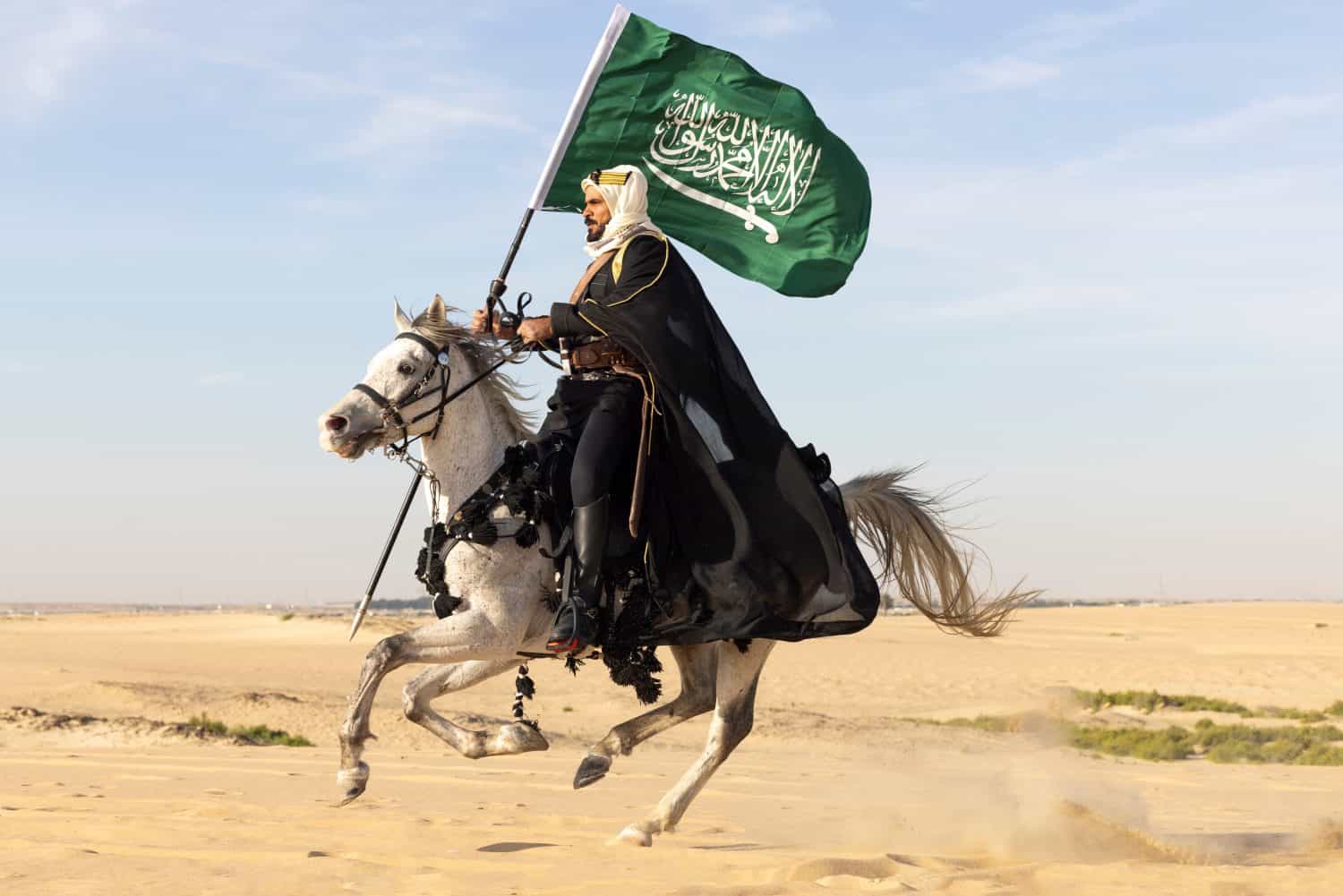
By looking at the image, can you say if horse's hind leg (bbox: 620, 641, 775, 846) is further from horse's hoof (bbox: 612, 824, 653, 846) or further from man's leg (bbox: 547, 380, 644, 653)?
man's leg (bbox: 547, 380, 644, 653)

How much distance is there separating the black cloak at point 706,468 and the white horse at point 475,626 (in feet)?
1.88

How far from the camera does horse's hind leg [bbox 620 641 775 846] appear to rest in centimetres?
765

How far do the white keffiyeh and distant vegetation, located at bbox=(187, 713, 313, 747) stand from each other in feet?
31.8

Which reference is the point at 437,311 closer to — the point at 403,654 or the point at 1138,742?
the point at 403,654

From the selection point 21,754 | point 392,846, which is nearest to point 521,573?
point 392,846

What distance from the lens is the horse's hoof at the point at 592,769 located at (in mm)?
7387

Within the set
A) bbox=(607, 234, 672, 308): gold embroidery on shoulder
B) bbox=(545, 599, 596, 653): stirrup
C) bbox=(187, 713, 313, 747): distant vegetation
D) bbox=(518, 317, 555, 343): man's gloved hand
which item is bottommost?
bbox=(187, 713, 313, 747): distant vegetation

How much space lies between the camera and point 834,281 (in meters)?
9.08

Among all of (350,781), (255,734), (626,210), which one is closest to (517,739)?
(350,781)

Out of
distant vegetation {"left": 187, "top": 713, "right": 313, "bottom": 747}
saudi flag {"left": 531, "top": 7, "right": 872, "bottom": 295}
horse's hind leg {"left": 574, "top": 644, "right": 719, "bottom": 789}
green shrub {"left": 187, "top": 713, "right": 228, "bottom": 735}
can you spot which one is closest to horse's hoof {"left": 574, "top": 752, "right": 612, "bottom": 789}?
horse's hind leg {"left": 574, "top": 644, "right": 719, "bottom": 789}

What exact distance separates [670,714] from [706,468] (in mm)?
1586

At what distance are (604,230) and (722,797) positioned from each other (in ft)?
16.3

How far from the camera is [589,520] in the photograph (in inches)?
272

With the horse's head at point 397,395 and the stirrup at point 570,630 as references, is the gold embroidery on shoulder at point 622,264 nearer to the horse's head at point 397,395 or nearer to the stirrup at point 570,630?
the horse's head at point 397,395
